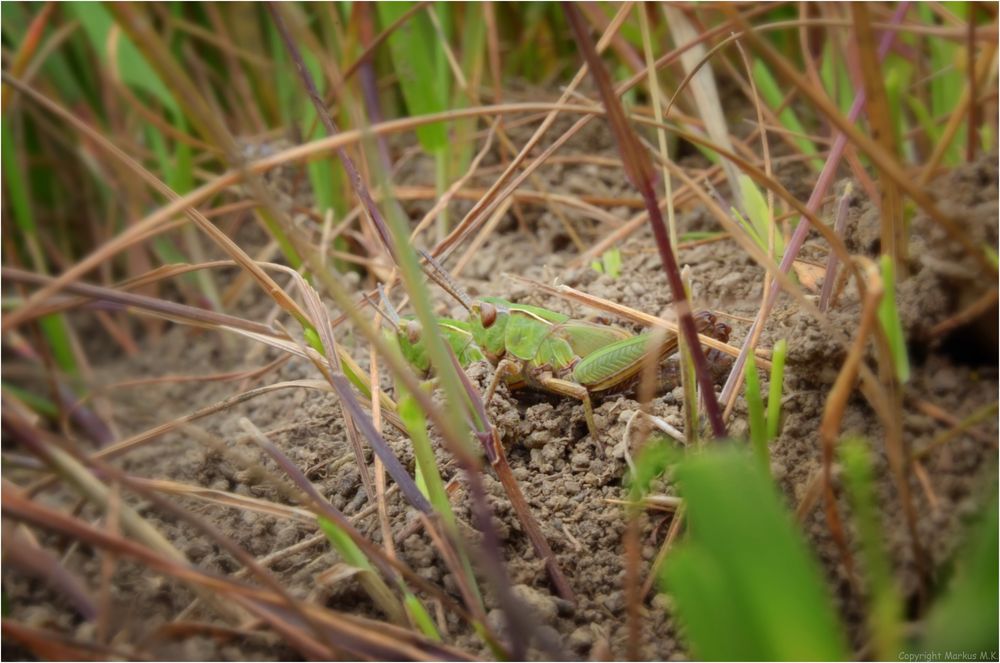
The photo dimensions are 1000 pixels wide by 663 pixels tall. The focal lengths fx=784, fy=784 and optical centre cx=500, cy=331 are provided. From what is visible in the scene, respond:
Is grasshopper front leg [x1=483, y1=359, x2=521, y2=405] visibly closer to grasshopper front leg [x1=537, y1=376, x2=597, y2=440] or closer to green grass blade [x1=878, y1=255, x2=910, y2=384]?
grasshopper front leg [x1=537, y1=376, x2=597, y2=440]

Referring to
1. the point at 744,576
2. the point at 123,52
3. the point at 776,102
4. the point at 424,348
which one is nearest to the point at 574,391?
the point at 424,348

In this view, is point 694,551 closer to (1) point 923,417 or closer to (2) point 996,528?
(2) point 996,528

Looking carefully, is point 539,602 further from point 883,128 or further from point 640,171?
point 883,128

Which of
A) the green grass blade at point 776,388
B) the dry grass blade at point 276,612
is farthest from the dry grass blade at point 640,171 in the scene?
the dry grass blade at point 276,612

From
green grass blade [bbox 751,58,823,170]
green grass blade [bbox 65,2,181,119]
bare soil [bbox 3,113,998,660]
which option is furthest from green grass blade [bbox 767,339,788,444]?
green grass blade [bbox 65,2,181,119]

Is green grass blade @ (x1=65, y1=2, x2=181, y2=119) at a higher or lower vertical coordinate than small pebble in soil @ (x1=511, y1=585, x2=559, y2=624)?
higher

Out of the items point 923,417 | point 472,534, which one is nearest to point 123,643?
point 472,534

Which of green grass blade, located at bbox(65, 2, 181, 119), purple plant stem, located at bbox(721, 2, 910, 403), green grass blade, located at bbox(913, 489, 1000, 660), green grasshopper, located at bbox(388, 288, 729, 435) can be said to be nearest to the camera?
green grass blade, located at bbox(913, 489, 1000, 660)
